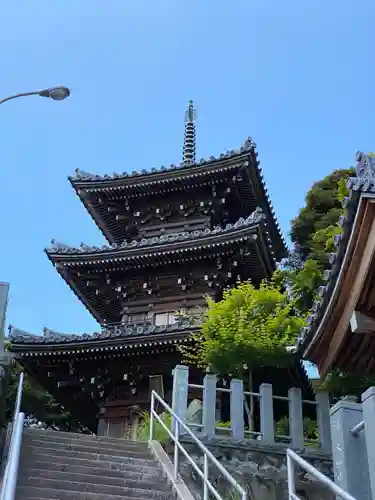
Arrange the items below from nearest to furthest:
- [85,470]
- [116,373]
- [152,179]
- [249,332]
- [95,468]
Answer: [85,470] < [95,468] < [249,332] < [116,373] < [152,179]

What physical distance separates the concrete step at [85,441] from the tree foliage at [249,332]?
2.46 m

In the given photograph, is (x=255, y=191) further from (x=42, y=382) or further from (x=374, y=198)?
(x=374, y=198)

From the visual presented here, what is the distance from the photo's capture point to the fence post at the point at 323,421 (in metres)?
10.8

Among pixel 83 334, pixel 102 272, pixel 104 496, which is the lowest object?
pixel 104 496

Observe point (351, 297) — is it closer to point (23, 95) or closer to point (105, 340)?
point (23, 95)

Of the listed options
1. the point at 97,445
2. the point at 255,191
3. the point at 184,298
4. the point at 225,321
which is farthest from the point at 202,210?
the point at 97,445

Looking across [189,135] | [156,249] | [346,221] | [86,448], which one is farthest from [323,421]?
[189,135]

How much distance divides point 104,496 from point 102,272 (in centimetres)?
1054

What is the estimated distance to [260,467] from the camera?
34.2ft

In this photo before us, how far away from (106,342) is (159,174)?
19.8 feet

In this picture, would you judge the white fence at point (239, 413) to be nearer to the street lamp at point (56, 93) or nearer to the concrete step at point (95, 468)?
the concrete step at point (95, 468)

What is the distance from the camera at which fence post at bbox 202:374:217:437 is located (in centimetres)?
1052

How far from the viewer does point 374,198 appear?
577 centimetres

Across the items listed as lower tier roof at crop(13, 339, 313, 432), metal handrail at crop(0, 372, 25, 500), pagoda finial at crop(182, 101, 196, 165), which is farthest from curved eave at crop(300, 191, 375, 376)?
pagoda finial at crop(182, 101, 196, 165)
